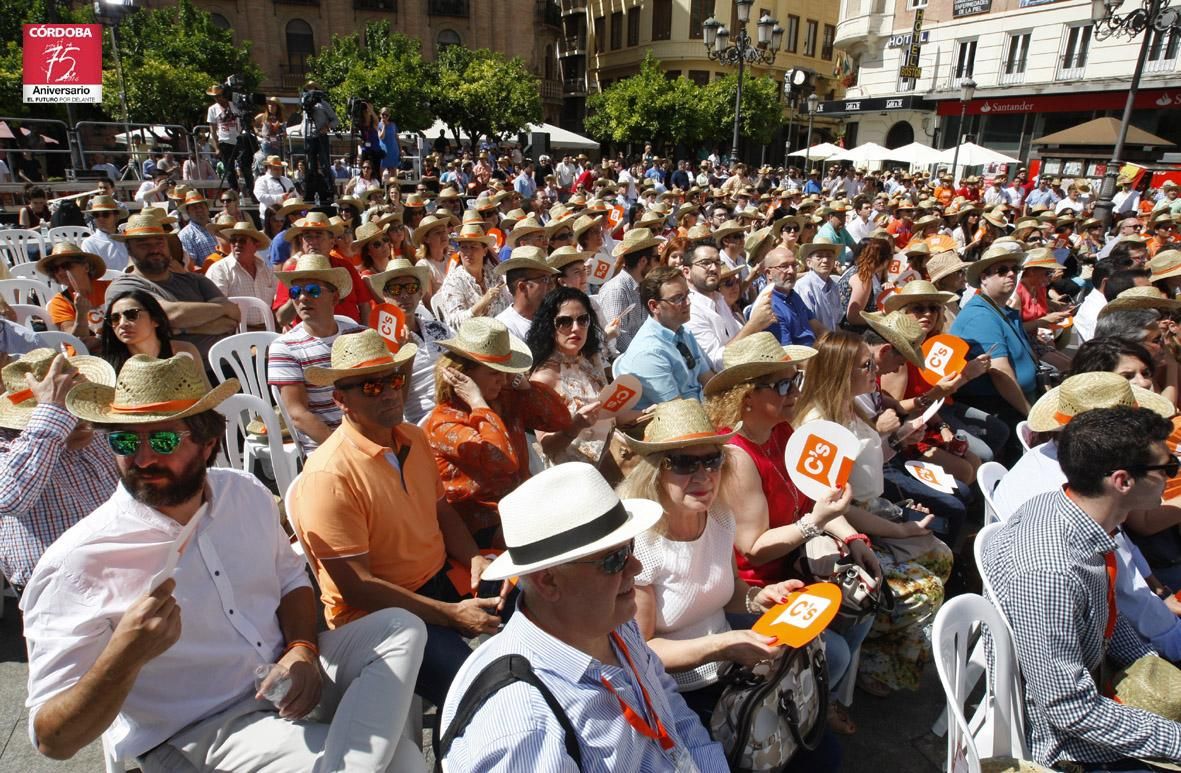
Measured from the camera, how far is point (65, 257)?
4953mm

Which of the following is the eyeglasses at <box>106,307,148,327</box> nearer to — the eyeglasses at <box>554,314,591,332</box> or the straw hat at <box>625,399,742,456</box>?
the eyeglasses at <box>554,314,591,332</box>

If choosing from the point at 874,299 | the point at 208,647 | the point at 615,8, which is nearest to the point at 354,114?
the point at 874,299

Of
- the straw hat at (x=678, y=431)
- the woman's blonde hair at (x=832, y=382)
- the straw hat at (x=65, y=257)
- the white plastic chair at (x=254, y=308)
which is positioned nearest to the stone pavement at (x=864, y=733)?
the woman's blonde hair at (x=832, y=382)

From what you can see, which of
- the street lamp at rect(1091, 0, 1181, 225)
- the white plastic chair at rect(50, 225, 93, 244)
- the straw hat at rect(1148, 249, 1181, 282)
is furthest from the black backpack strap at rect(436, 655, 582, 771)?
the street lamp at rect(1091, 0, 1181, 225)

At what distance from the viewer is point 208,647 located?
2.07 m

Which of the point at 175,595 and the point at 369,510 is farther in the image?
the point at 369,510

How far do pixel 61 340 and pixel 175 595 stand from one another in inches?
136

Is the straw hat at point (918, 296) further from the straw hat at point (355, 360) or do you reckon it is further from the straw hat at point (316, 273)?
the straw hat at point (316, 273)

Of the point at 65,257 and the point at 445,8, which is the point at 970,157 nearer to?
the point at 65,257

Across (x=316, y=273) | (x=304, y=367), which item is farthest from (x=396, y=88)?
(x=304, y=367)

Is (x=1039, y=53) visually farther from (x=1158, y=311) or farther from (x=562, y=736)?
(x=562, y=736)

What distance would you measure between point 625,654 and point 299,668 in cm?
105

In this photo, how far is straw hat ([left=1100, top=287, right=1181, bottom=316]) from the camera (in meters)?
4.89

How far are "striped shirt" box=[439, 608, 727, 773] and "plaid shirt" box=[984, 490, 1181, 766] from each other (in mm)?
1160
